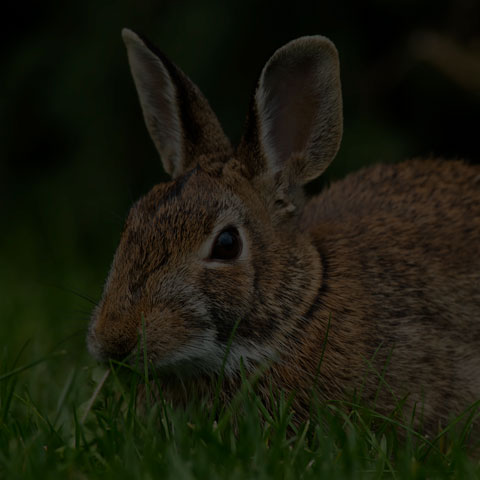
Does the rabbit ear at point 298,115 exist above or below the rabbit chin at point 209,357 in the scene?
above

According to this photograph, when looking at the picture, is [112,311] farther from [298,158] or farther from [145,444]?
[298,158]

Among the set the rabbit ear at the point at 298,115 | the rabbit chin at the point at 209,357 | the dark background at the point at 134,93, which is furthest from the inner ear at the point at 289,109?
the dark background at the point at 134,93

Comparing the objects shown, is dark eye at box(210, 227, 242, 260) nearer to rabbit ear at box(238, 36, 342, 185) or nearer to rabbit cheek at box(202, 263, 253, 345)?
rabbit cheek at box(202, 263, 253, 345)

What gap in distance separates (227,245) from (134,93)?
300 cm

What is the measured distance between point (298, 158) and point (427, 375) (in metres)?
0.96

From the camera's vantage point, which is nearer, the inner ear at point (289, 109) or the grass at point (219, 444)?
the grass at point (219, 444)

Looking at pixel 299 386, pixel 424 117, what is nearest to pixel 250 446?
pixel 299 386

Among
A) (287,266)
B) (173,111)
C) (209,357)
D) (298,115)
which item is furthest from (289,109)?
(209,357)

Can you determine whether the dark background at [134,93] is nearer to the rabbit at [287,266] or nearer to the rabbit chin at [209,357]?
the rabbit at [287,266]

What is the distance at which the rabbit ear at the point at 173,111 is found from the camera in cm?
339

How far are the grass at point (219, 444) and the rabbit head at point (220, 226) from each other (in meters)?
0.19

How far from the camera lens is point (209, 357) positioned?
9.26 feet

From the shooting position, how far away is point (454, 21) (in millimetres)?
5590

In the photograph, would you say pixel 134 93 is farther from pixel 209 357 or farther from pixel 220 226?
pixel 209 357
